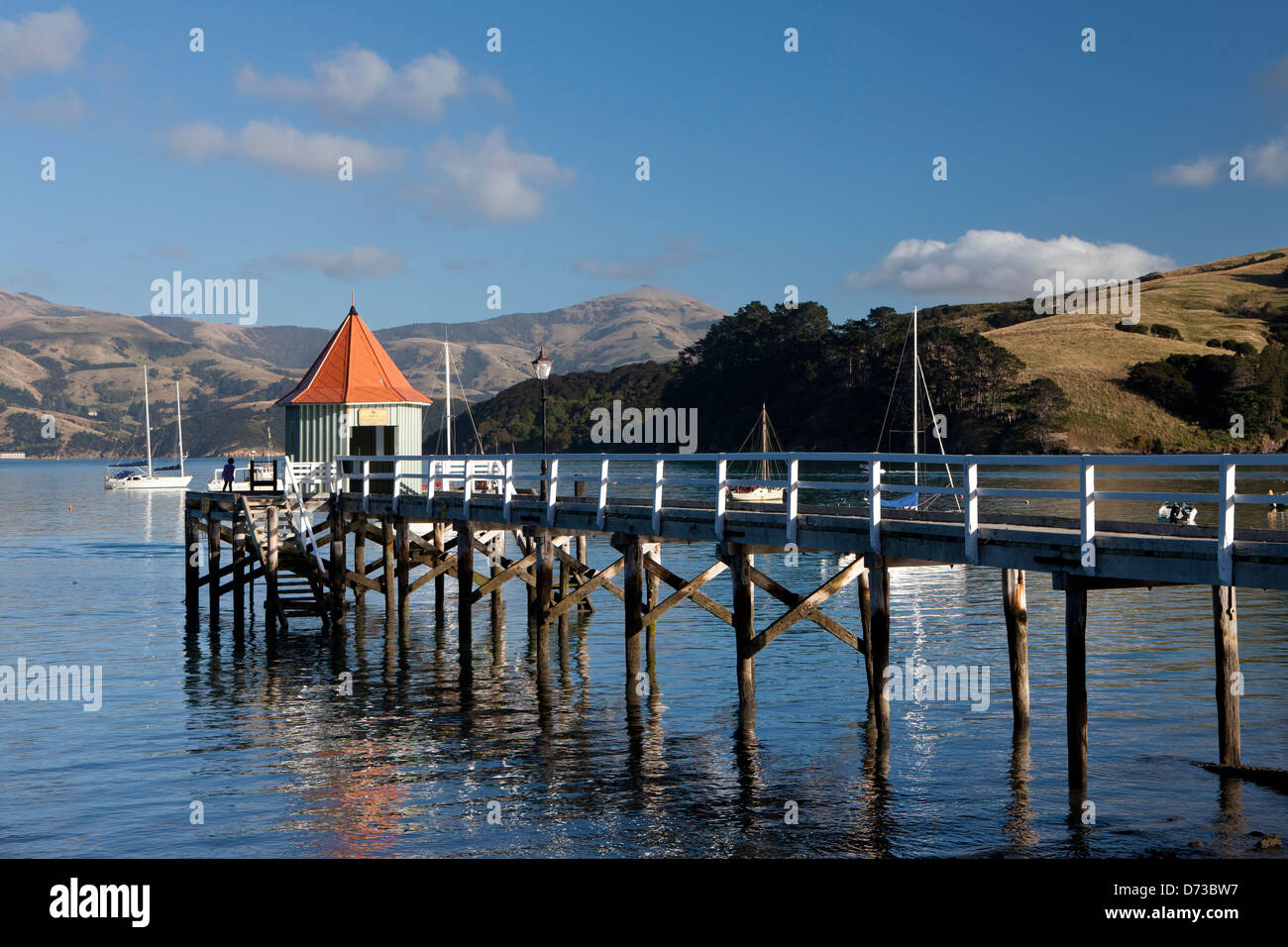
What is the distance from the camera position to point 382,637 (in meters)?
31.8

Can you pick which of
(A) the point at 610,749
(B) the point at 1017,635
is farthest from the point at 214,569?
(B) the point at 1017,635

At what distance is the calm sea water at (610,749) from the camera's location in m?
15.2

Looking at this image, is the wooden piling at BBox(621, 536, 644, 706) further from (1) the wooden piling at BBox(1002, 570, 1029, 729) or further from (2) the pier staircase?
(2) the pier staircase

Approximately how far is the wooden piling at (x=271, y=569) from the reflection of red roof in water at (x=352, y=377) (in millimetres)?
6466

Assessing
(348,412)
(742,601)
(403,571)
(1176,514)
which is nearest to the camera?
(742,601)

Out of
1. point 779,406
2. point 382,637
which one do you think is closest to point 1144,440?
point 779,406

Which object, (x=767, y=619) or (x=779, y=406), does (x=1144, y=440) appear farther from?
(x=767, y=619)

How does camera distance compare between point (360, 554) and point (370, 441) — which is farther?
point (370, 441)

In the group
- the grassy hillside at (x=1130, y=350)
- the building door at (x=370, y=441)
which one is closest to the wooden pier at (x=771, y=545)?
the building door at (x=370, y=441)

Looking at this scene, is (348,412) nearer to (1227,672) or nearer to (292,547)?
(292,547)

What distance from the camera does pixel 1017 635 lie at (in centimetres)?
1872

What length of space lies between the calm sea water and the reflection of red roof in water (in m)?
7.42

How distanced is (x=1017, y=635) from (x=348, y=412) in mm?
24211
